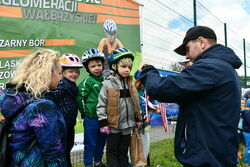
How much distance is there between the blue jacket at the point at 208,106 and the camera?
1.86m

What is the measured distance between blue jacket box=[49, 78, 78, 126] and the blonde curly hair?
132 cm

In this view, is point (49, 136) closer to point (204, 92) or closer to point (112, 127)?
point (204, 92)

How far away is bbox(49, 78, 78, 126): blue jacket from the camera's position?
133 inches

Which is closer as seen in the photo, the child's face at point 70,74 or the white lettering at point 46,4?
the child's face at point 70,74

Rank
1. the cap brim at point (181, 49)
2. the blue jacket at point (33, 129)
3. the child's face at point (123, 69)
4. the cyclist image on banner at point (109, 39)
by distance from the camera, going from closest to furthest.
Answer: the blue jacket at point (33, 129)
the cap brim at point (181, 49)
the child's face at point (123, 69)
the cyclist image on banner at point (109, 39)

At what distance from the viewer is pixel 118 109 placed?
346cm

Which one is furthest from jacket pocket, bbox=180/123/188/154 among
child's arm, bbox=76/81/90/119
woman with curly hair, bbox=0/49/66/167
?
child's arm, bbox=76/81/90/119

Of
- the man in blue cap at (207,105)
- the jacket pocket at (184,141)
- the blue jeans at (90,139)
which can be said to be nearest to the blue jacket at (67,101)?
the blue jeans at (90,139)

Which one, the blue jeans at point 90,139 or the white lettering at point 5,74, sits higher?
the white lettering at point 5,74

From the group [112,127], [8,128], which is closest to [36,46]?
[112,127]

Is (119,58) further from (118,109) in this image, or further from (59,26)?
(59,26)

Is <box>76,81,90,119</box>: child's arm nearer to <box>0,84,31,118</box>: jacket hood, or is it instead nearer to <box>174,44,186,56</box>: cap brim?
<box>174,44,186,56</box>: cap brim

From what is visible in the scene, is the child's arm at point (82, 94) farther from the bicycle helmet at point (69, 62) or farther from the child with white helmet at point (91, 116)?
the bicycle helmet at point (69, 62)

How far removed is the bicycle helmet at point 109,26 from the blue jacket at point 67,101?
317 cm
